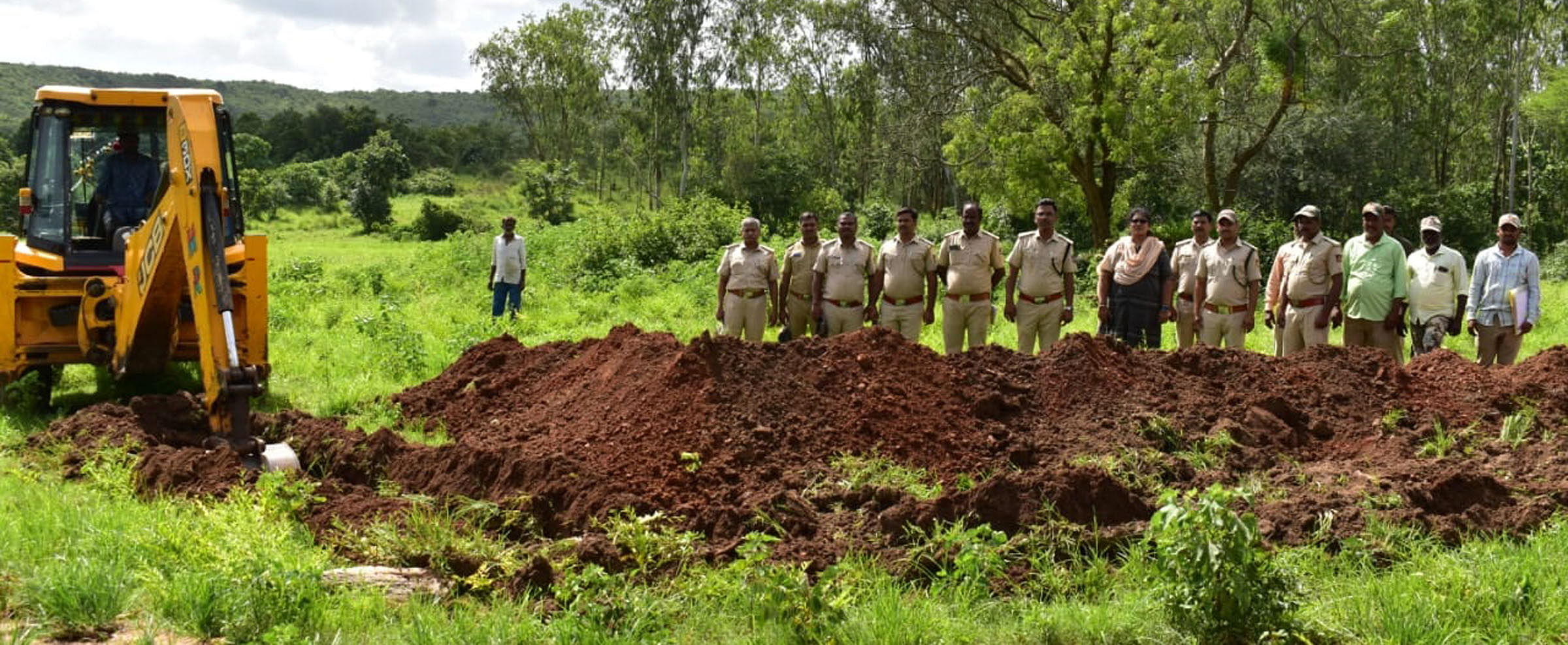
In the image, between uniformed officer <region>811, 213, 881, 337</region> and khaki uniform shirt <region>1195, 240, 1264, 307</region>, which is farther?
uniformed officer <region>811, 213, 881, 337</region>

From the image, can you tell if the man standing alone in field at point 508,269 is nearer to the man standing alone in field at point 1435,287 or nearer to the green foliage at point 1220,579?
the man standing alone in field at point 1435,287

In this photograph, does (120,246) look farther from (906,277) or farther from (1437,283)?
(1437,283)

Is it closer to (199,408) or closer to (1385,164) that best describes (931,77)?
(1385,164)

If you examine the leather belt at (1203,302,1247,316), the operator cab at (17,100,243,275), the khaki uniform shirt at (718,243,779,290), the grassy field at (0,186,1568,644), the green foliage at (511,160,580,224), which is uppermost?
the green foliage at (511,160,580,224)

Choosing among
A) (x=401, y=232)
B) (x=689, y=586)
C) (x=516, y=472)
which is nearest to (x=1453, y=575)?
(x=689, y=586)

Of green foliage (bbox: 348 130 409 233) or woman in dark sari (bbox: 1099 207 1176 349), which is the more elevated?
green foliage (bbox: 348 130 409 233)

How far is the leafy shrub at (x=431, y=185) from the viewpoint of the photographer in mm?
45156

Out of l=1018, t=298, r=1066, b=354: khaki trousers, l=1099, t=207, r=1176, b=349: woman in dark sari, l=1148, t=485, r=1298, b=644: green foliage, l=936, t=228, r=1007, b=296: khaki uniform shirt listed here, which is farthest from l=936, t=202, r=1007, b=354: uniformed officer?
l=1148, t=485, r=1298, b=644: green foliage

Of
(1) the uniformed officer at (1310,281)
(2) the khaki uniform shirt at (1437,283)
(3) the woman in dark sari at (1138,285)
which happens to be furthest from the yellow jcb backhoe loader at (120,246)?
(2) the khaki uniform shirt at (1437,283)

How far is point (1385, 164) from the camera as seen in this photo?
28.8 meters

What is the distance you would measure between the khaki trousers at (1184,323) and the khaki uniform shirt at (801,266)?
10.1 feet

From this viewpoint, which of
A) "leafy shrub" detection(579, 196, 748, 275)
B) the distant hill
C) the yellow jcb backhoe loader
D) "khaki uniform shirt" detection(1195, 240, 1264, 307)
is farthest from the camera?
the distant hill

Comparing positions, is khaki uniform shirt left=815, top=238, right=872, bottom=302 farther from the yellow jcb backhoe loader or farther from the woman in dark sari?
the yellow jcb backhoe loader

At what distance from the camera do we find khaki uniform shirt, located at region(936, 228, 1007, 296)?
9250 mm
